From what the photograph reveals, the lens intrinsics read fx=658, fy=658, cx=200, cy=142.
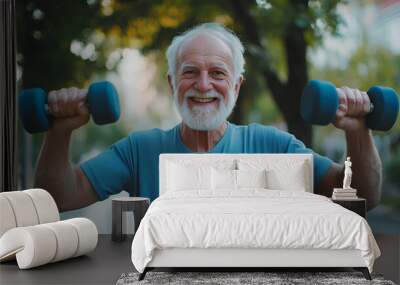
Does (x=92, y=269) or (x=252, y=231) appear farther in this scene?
(x=92, y=269)

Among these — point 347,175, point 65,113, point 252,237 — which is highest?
point 65,113

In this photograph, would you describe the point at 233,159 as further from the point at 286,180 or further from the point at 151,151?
the point at 151,151

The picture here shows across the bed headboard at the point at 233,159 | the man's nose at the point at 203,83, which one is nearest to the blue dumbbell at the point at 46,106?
the bed headboard at the point at 233,159

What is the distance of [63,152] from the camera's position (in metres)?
7.22

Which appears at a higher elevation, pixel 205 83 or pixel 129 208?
pixel 205 83

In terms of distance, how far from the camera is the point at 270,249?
188 inches

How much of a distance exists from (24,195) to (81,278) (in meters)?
1.11

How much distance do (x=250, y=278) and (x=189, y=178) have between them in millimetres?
1883

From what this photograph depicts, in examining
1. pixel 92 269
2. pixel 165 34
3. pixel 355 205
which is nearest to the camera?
pixel 92 269

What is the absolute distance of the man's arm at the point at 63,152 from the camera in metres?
7.19

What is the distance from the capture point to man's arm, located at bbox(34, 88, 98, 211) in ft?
23.6

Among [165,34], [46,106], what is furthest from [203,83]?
[46,106]

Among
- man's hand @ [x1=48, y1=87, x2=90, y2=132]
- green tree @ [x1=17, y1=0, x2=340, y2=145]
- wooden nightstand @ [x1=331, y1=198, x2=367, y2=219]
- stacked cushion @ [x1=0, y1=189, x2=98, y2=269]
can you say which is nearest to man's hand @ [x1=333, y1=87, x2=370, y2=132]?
green tree @ [x1=17, y1=0, x2=340, y2=145]

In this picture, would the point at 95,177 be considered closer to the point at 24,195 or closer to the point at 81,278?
the point at 24,195
